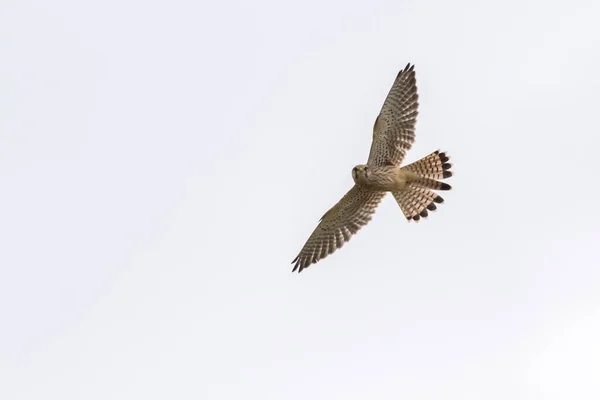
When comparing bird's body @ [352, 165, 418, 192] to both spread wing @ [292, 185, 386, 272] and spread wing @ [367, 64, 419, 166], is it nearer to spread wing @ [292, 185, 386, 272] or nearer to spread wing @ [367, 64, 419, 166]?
spread wing @ [367, 64, 419, 166]

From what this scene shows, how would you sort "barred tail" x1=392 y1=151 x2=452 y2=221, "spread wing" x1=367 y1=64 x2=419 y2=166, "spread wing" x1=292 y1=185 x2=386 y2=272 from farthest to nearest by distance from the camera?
"spread wing" x1=292 y1=185 x2=386 y2=272 < "spread wing" x1=367 y1=64 x2=419 y2=166 < "barred tail" x1=392 y1=151 x2=452 y2=221

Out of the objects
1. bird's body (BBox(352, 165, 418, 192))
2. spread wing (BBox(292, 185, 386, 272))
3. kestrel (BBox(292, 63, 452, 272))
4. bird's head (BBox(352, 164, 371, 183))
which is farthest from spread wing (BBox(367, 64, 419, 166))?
spread wing (BBox(292, 185, 386, 272))

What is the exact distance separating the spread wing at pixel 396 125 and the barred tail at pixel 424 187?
434 millimetres

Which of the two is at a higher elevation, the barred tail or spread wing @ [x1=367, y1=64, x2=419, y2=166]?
spread wing @ [x1=367, y1=64, x2=419, y2=166]

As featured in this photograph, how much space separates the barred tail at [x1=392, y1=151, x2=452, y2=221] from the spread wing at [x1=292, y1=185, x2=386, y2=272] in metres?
0.79

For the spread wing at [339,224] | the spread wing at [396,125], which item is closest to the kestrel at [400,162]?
the spread wing at [396,125]

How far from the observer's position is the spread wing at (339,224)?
81.4 feet

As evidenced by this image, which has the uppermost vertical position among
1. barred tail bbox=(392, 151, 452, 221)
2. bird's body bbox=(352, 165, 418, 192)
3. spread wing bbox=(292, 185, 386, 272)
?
spread wing bbox=(292, 185, 386, 272)

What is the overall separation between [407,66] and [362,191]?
2661mm

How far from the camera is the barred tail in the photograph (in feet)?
77.0

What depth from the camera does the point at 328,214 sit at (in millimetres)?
24906

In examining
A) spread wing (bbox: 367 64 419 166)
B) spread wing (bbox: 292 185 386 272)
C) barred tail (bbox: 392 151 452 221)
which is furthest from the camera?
spread wing (bbox: 292 185 386 272)

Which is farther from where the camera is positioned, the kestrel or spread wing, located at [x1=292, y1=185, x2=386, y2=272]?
spread wing, located at [x1=292, y1=185, x2=386, y2=272]

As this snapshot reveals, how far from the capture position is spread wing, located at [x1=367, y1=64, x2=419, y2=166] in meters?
23.7
